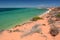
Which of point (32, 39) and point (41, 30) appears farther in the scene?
point (41, 30)

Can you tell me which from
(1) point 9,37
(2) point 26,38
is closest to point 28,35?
(2) point 26,38

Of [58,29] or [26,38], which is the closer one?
[26,38]

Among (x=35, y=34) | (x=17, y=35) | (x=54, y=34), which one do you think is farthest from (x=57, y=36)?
(x=17, y=35)

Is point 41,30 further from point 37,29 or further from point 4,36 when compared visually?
point 4,36

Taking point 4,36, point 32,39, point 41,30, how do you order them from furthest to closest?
point 41,30
point 4,36
point 32,39

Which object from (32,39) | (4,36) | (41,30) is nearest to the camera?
(32,39)

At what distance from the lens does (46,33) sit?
43.7ft

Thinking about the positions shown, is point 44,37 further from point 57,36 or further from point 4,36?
point 4,36

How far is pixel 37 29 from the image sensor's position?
13.7 meters

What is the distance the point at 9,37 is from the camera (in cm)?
1257

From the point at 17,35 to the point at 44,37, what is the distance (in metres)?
2.20

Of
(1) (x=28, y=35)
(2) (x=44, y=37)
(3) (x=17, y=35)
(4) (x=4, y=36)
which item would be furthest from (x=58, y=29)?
(4) (x=4, y=36)

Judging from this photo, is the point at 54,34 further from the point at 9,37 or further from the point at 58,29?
the point at 9,37

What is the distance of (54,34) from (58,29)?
81 cm
